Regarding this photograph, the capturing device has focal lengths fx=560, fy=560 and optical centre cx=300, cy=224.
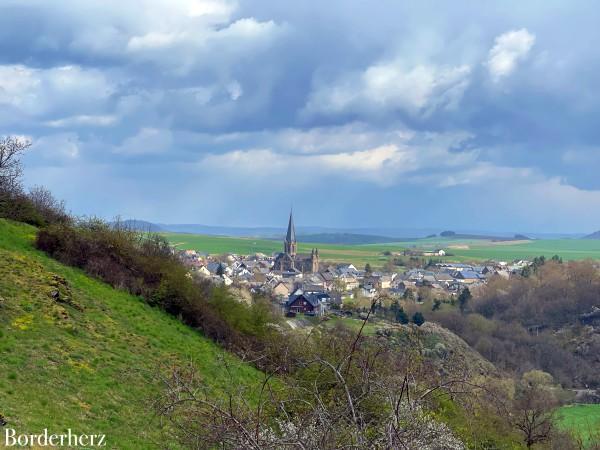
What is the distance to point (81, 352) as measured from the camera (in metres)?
16.7

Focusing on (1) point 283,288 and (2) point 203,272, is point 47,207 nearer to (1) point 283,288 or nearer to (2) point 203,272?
(2) point 203,272

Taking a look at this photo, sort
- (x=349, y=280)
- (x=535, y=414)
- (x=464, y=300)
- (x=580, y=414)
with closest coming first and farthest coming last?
(x=535, y=414) → (x=580, y=414) → (x=464, y=300) → (x=349, y=280)

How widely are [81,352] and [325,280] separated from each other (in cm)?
10689

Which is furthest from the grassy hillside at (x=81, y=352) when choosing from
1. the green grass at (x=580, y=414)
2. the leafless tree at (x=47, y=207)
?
the green grass at (x=580, y=414)

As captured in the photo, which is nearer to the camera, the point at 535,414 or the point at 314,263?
the point at 535,414

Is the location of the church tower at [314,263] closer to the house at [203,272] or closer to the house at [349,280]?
the house at [349,280]

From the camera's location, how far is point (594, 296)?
87438 mm

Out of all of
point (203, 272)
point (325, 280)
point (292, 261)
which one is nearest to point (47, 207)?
point (203, 272)

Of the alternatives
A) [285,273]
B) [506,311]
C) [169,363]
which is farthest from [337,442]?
[285,273]

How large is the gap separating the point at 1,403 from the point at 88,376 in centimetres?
413

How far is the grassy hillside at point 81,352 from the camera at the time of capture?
12086mm

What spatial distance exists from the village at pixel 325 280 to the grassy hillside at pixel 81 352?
4161 cm

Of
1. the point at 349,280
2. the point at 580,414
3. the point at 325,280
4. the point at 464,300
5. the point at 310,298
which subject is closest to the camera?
the point at 580,414

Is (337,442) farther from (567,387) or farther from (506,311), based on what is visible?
(506,311)
